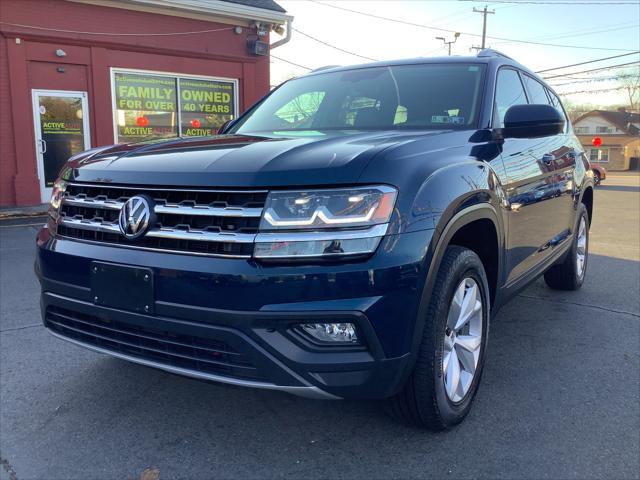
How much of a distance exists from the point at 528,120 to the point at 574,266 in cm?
Result: 246

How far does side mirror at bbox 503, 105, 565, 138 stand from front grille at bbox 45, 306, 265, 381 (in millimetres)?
1925

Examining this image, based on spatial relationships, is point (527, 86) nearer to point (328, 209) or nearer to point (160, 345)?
point (328, 209)

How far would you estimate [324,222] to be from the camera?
210 centimetres

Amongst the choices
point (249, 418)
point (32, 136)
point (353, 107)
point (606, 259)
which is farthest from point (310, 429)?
point (32, 136)

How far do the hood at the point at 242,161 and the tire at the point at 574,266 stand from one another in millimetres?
2699

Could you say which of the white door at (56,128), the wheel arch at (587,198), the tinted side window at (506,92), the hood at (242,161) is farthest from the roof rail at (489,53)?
the white door at (56,128)

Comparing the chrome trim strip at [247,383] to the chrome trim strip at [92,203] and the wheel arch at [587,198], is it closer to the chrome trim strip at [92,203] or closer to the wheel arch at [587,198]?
the chrome trim strip at [92,203]

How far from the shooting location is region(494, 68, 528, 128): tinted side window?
11.2 feet

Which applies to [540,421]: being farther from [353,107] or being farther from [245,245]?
[353,107]

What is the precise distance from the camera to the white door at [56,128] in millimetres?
11078

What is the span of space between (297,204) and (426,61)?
6.58 feet

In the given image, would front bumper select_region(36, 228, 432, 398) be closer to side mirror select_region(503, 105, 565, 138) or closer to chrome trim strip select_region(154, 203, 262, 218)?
chrome trim strip select_region(154, 203, 262, 218)

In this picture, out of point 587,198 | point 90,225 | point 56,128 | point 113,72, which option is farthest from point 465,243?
point 113,72

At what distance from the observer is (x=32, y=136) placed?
11.0m
